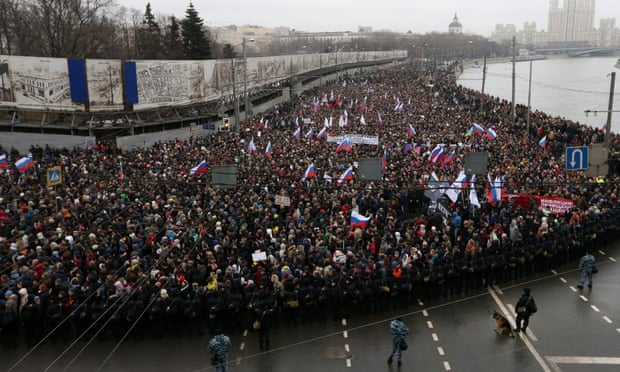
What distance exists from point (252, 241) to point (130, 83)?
70.5 feet

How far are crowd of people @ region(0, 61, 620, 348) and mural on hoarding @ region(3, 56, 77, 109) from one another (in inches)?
319

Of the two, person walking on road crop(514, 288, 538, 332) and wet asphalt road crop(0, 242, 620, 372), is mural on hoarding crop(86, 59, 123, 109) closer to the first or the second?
wet asphalt road crop(0, 242, 620, 372)

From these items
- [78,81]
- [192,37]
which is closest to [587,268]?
[78,81]

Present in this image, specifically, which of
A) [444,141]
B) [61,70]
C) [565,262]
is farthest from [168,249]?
[61,70]

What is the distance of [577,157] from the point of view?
15516 mm

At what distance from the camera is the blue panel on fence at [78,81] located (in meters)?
31.9

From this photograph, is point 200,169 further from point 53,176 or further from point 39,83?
point 39,83

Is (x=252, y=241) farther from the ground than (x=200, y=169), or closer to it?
closer to it

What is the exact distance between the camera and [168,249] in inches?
578

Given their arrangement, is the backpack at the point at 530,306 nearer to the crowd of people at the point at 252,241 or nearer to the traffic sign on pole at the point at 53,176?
the crowd of people at the point at 252,241

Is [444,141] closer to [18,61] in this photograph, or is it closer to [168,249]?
[168,249]

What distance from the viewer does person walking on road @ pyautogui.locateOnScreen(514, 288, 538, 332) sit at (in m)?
12.4

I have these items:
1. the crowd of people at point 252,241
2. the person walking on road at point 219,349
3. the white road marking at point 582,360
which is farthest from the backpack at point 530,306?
the person walking on road at point 219,349

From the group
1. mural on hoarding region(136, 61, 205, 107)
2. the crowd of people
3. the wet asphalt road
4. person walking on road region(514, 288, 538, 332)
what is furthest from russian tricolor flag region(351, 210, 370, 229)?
mural on hoarding region(136, 61, 205, 107)
